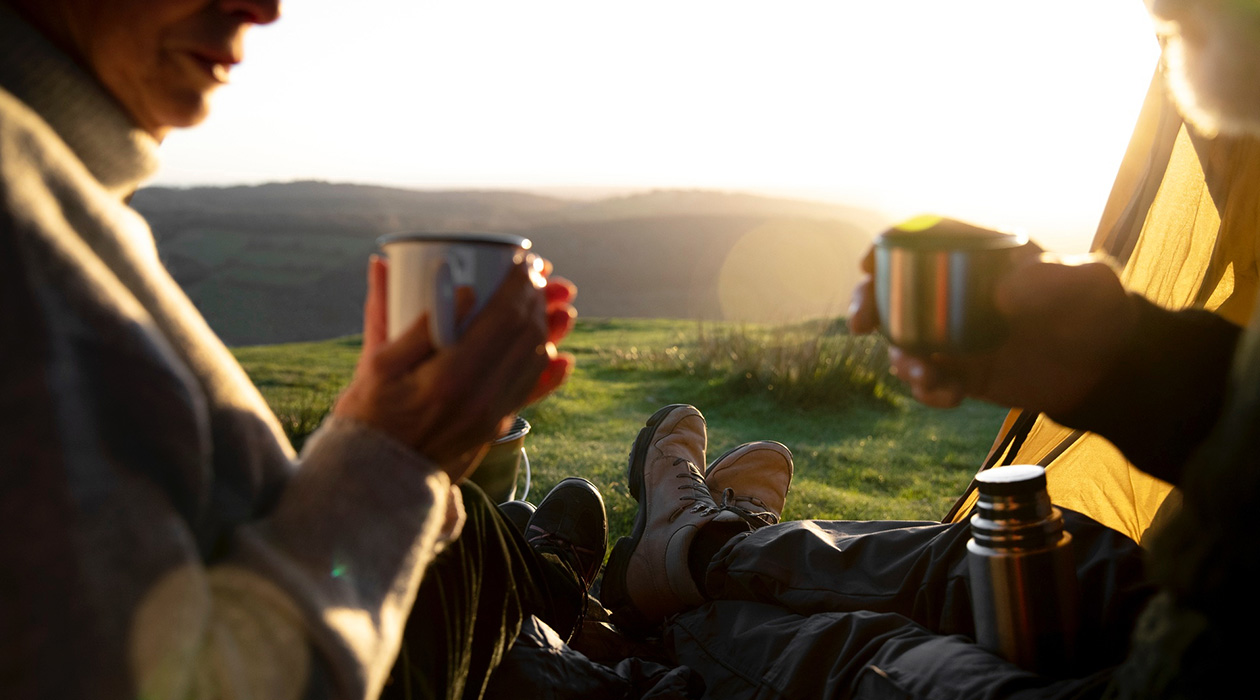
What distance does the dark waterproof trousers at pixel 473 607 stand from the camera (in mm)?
1316

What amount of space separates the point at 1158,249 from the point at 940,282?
5.31 feet

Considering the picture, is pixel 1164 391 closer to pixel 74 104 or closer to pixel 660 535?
Result: pixel 660 535

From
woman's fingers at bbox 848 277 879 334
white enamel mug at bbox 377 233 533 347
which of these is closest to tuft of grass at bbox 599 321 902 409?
woman's fingers at bbox 848 277 879 334

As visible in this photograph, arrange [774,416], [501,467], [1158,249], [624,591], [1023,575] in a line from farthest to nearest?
[774,416]
[501,467]
[624,591]
[1158,249]
[1023,575]

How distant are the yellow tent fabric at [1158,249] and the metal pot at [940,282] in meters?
1.25

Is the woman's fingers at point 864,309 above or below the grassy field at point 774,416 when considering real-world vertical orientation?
above

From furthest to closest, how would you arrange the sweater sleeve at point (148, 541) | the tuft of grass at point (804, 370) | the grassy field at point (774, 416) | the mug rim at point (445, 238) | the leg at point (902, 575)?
the tuft of grass at point (804, 370)
the grassy field at point (774, 416)
the leg at point (902, 575)
the mug rim at point (445, 238)
the sweater sleeve at point (148, 541)

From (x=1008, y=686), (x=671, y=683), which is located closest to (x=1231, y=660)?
(x=1008, y=686)

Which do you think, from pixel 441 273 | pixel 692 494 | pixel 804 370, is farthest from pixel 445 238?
pixel 804 370

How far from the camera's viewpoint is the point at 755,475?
2.84 metres

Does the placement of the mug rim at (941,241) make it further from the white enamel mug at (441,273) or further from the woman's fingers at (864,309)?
the white enamel mug at (441,273)

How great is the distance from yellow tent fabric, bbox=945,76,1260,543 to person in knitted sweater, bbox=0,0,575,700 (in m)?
1.82

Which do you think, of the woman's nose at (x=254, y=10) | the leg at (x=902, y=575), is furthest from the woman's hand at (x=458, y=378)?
the leg at (x=902, y=575)

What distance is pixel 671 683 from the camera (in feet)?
5.82
